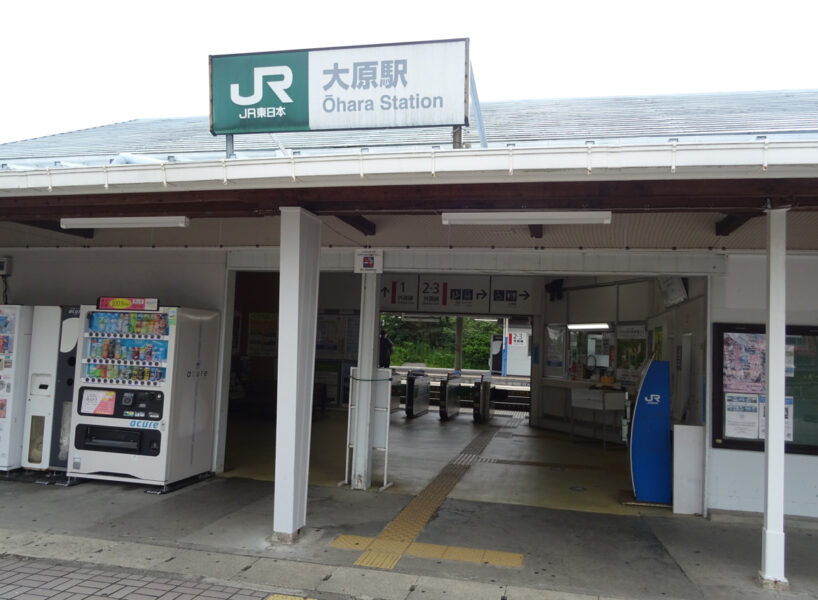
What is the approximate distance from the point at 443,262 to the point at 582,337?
6.02 m

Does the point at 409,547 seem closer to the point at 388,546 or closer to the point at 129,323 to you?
the point at 388,546

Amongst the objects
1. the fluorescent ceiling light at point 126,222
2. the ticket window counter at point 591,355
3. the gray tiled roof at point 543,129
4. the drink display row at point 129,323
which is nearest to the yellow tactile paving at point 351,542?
the drink display row at point 129,323

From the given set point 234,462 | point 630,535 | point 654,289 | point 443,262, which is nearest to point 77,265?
point 234,462

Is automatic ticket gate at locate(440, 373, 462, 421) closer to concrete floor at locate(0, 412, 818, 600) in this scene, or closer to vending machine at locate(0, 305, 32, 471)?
concrete floor at locate(0, 412, 818, 600)

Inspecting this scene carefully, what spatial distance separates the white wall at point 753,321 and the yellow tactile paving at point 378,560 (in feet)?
11.3

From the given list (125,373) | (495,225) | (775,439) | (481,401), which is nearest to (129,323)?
(125,373)

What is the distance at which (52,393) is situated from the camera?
7195 millimetres

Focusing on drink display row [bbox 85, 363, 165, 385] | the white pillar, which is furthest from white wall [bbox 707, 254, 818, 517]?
drink display row [bbox 85, 363, 165, 385]

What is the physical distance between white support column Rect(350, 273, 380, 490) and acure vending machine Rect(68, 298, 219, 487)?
6.42 ft

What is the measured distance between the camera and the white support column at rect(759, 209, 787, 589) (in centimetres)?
450

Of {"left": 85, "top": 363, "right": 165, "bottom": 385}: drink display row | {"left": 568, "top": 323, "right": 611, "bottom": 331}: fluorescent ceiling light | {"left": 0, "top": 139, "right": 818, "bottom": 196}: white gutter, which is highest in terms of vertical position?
{"left": 0, "top": 139, "right": 818, "bottom": 196}: white gutter

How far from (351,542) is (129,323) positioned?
12.1ft

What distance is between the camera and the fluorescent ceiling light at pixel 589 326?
11.5 m

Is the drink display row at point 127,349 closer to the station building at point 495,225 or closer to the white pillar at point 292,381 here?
the station building at point 495,225
